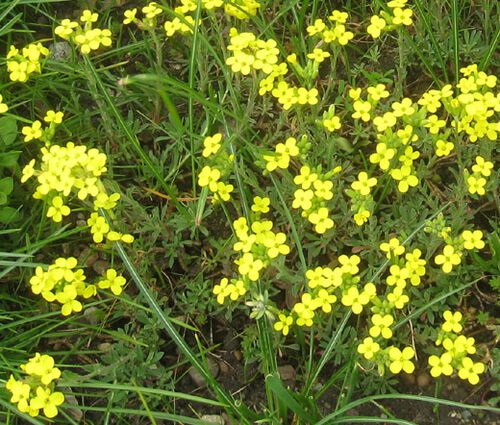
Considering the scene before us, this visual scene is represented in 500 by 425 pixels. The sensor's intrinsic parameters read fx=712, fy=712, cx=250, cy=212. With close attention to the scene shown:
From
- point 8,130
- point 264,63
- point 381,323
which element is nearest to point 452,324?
point 381,323

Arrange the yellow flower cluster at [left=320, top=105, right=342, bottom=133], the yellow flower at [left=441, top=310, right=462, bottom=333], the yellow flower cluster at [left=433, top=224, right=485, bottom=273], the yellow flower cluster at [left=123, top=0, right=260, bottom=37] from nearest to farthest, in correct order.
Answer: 1. the yellow flower at [left=441, top=310, right=462, bottom=333]
2. the yellow flower cluster at [left=433, top=224, right=485, bottom=273]
3. the yellow flower cluster at [left=320, top=105, right=342, bottom=133]
4. the yellow flower cluster at [left=123, top=0, right=260, bottom=37]

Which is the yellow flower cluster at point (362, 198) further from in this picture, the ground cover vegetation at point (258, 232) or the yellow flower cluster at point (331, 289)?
the yellow flower cluster at point (331, 289)

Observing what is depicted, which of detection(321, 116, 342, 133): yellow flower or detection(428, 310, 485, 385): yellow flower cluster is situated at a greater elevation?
detection(321, 116, 342, 133): yellow flower

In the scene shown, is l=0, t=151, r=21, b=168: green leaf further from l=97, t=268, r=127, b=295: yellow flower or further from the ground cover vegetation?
l=97, t=268, r=127, b=295: yellow flower

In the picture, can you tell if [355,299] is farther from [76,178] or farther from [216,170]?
[76,178]

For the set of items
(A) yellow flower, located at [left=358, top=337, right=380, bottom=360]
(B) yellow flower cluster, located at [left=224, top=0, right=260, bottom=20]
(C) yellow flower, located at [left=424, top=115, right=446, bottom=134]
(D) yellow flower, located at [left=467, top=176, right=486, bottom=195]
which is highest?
(B) yellow flower cluster, located at [left=224, top=0, right=260, bottom=20]

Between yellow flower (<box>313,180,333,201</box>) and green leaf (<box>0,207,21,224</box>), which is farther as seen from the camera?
green leaf (<box>0,207,21,224</box>)

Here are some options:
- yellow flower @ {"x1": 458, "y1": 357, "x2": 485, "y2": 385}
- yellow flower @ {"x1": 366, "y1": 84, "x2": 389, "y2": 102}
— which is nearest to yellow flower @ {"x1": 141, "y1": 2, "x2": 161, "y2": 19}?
yellow flower @ {"x1": 366, "y1": 84, "x2": 389, "y2": 102}

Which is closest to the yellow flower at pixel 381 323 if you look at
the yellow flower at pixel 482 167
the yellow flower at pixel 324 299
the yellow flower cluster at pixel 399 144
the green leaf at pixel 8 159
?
the yellow flower at pixel 324 299
